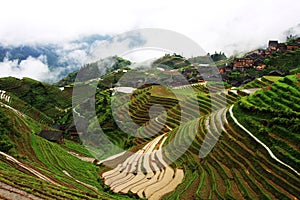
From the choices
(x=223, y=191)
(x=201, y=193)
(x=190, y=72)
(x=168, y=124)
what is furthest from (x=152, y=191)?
(x=190, y=72)

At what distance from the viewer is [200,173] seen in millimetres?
15141

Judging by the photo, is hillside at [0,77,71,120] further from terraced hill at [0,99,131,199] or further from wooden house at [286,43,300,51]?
wooden house at [286,43,300,51]

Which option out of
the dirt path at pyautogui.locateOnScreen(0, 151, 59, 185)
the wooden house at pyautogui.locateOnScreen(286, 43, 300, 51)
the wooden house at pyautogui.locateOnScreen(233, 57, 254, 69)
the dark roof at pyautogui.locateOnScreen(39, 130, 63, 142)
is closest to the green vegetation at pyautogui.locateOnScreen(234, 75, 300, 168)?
the dirt path at pyautogui.locateOnScreen(0, 151, 59, 185)

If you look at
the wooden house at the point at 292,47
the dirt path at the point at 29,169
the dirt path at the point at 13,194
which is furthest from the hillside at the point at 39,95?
the wooden house at the point at 292,47

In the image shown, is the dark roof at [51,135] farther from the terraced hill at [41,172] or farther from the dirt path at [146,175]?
the dirt path at [146,175]

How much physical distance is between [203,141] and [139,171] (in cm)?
449

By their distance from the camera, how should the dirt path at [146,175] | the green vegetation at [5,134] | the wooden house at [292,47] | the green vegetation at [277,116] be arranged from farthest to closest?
the wooden house at [292,47] → the green vegetation at [5,134] → the dirt path at [146,175] → the green vegetation at [277,116]

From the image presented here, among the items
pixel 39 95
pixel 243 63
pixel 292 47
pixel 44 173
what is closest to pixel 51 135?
pixel 44 173

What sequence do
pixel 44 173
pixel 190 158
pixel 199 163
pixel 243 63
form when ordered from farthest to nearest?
1. pixel 243 63
2. pixel 190 158
3. pixel 199 163
4. pixel 44 173

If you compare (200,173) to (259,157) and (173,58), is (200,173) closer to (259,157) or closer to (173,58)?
(259,157)

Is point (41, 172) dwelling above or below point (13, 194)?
below

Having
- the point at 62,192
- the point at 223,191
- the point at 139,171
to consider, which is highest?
the point at 62,192

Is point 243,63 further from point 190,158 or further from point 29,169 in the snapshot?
point 29,169

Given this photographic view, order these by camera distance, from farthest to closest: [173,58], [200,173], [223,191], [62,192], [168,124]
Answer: [173,58] < [168,124] < [200,173] < [223,191] < [62,192]
